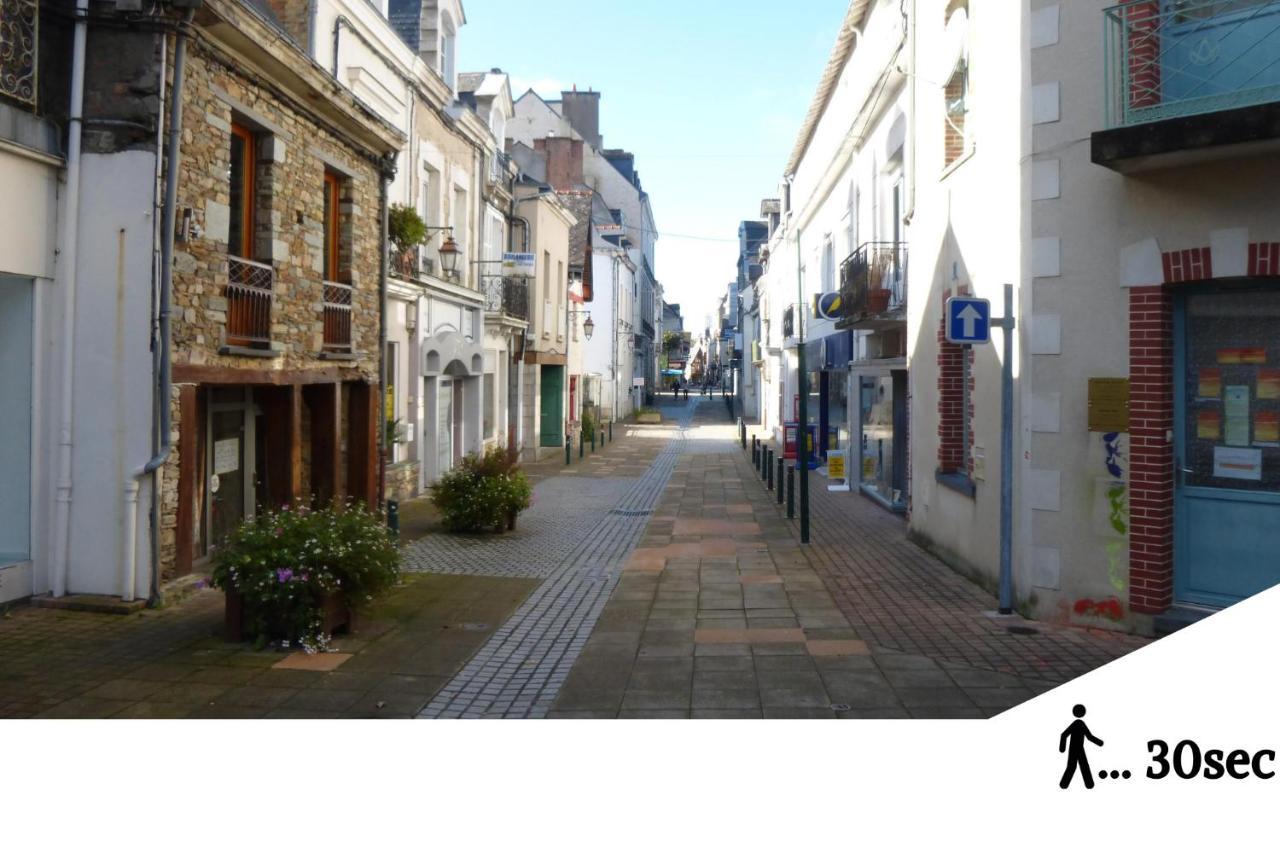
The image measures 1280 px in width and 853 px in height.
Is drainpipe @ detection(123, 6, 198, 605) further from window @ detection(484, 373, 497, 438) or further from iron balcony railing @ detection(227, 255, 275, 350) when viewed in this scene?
window @ detection(484, 373, 497, 438)

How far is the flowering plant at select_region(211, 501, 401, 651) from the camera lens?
271 inches

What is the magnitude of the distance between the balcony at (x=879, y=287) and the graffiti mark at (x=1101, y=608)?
7100mm

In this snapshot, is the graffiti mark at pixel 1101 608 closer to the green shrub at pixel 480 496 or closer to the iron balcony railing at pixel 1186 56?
the iron balcony railing at pixel 1186 56

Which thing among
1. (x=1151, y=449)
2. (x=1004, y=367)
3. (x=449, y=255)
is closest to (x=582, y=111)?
Answer: (x=449, y=255)

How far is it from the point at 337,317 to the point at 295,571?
17.7 feet

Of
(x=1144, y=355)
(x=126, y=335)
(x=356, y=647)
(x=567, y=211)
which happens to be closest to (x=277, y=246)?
(x=126, y=335)

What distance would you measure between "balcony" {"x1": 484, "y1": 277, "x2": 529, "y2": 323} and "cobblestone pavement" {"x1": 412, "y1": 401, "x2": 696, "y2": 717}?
149 inches

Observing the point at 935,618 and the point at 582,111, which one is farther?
the point at 582,111

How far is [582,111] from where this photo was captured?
50.4m

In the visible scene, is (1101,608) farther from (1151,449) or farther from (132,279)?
(132,279)

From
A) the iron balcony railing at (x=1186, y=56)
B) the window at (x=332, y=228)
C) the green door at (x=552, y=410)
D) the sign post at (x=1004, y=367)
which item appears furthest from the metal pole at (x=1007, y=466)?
the green door at (x=552, y=410)

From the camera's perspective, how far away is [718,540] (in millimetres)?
12508

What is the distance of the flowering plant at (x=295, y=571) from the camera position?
6875mm

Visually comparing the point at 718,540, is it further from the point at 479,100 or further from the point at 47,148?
the point at 479,100
